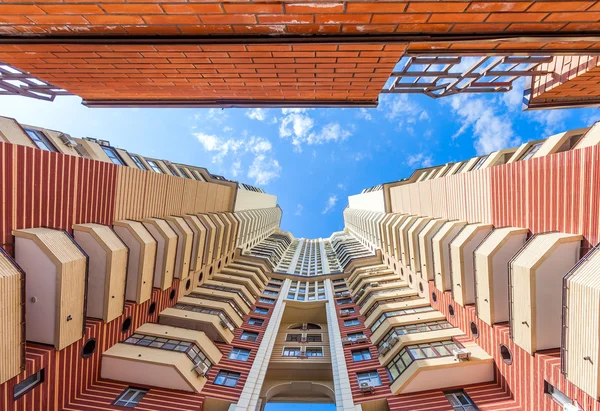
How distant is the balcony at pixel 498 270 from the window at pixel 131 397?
18.0 m

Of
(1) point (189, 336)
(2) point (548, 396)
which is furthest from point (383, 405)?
(1) point (189, 336)

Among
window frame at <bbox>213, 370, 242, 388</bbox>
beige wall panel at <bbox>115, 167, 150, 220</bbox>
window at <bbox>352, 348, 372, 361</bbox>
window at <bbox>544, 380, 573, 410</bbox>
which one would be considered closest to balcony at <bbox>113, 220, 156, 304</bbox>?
beige wall panel at <bbox>115, 167, 150, 220</bbox>

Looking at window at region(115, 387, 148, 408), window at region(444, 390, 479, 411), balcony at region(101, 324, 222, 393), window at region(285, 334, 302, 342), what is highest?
balcony at region(101, 324, 222, 393)

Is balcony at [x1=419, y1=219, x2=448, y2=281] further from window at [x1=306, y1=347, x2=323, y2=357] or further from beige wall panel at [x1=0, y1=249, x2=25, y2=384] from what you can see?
beige wall panel at [x1=0, y1=249, x2=25, y2=384]

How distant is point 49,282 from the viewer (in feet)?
36.8

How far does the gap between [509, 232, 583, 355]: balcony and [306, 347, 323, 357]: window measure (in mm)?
15984

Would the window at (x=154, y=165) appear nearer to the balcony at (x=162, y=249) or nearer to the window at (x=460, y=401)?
the balcony at (x=162, y=249)

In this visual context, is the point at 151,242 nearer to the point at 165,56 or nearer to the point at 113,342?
the point at 113,342

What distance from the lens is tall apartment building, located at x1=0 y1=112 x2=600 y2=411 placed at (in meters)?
11.0

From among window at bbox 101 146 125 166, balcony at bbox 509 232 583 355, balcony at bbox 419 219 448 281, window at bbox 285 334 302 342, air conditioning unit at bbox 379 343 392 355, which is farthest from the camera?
window at bbox 285 334 302 342

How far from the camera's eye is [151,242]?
17.4 meters

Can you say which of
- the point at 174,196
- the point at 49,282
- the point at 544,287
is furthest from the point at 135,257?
the point at 544,287

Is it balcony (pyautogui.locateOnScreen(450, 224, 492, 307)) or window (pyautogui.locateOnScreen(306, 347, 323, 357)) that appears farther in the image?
window (pyautogui.locateOnScreen(306, 347, 323, 357))

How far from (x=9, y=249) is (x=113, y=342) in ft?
25.6
